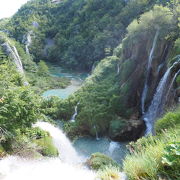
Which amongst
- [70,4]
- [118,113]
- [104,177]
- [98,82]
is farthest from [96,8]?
[104,177]

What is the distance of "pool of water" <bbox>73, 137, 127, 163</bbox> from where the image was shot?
56.1ft

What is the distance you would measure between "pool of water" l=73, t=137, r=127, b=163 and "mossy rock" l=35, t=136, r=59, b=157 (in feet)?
14.4

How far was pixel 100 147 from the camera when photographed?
1847 centimetres

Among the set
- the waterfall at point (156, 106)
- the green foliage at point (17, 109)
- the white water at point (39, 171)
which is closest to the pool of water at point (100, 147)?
the waterfall at point (156, 106)

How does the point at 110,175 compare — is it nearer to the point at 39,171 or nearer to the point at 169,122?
the point at 39,171

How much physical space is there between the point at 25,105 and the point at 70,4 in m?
74.4

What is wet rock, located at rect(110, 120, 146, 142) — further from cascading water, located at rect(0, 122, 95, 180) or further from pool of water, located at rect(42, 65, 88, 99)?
pool of water, located at rect(42, 65, 88, 99)

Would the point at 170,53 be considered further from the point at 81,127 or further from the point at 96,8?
the point at 96,8

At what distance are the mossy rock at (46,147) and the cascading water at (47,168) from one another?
104cm

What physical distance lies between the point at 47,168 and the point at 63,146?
10.7 metres

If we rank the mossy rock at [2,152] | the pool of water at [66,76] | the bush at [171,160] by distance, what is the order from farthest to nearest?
the pool of water at [66,76]
the mossy rock at [2,152]
the bush at [171,160]

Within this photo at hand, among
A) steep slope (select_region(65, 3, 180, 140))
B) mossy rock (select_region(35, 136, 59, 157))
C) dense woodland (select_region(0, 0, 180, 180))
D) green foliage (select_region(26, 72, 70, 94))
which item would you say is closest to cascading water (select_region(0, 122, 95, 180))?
dense woodland (select_region(0, 0, 180, 180))

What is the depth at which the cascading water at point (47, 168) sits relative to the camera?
234 inches

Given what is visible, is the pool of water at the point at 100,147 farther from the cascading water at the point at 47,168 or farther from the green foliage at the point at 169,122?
the green foliage at the point at 169,122
